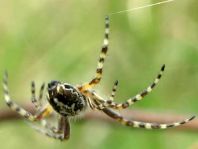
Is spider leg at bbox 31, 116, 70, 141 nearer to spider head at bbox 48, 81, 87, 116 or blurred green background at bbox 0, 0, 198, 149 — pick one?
spider head at bbox 48, 81, 87, 116

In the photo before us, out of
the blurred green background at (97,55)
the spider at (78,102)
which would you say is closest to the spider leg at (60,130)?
the spider at (78,102)

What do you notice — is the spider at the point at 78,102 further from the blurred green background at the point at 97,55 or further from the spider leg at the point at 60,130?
the blurred green background at the point at 97,55

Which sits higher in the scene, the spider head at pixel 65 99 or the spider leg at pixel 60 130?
the spider head at pixel 65 99

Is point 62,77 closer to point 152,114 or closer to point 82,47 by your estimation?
point 82,47

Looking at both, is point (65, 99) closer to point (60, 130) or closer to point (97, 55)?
point (60, 130)

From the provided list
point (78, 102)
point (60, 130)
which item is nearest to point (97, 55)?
point (60, 130)

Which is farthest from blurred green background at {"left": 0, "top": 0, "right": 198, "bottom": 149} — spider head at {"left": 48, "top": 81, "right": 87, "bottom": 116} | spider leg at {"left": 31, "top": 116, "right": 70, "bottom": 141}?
spider head at {"left": 48, "top": 81, "right": 87, "bottom": 116}

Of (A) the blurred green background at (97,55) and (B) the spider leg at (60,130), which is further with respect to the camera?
(A) the blurred green background at (97,55)
